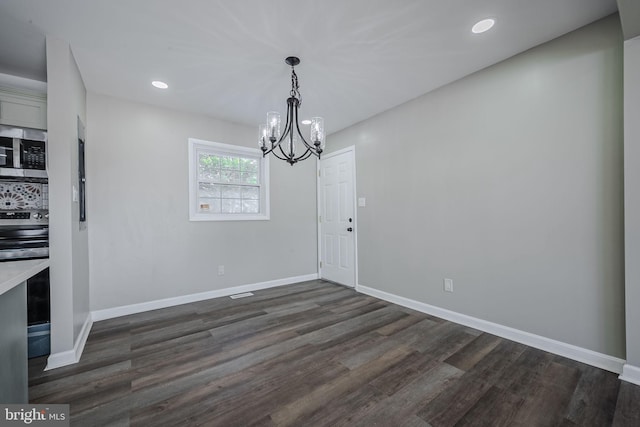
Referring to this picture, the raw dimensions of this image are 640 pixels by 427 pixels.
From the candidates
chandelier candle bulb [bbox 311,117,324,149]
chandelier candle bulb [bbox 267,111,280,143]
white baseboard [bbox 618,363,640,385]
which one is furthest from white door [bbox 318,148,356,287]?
white baseboard [bbox 618,363,640,385]

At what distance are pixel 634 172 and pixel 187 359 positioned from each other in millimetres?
3451

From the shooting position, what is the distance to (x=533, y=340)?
231 centimetres

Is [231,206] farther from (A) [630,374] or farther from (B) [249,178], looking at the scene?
(A) [630,374]

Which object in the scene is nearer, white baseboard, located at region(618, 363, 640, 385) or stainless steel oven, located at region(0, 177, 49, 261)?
white baseboard, located at region(618, 363, 640, 385)

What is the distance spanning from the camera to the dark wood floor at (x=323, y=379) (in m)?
1.54

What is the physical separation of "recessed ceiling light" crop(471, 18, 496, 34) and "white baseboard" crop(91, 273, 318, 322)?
3.79 meters

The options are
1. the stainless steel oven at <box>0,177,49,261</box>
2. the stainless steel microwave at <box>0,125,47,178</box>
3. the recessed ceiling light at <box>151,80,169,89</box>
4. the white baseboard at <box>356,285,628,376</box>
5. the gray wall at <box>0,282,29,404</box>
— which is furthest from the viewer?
the recessed ceiling light at <box>151,80,169,89</box>

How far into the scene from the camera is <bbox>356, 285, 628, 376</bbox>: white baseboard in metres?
1.94

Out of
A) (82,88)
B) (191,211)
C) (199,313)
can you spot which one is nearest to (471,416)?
(199,313)

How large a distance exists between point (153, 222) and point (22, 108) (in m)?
1.51

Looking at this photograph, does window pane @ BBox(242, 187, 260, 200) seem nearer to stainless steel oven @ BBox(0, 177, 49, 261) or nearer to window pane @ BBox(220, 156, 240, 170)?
window pane @ BBox(220, 156, 240, 170)

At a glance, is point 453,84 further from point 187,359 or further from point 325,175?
Answer: point 187,359

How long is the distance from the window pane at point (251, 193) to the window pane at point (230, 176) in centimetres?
18

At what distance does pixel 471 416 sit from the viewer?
5.03ft
